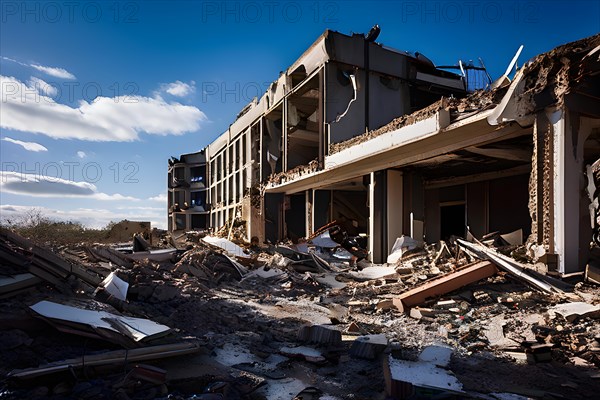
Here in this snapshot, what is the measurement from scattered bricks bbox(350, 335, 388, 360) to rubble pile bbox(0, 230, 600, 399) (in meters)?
0.02

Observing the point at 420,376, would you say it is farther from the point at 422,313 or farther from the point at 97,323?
the point at 97,323

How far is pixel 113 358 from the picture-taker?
326 centimetres

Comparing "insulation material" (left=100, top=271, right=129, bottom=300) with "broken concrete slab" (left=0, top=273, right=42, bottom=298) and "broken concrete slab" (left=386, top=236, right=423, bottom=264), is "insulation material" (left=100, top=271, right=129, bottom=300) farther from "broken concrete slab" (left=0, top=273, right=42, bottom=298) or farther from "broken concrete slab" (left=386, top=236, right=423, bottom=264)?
"broken concrete slab" (left=386, top=236, right=423, bottom=264)

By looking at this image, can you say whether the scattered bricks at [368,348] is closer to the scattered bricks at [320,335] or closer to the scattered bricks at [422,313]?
the scattered bricks at [320,335]

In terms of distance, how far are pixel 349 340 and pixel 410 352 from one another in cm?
76

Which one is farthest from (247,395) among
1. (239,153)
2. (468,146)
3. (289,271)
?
(239,153)

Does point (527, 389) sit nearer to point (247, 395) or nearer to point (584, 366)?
point (584, 366)

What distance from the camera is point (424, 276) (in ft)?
26.8

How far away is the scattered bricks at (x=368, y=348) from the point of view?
13.4 feet

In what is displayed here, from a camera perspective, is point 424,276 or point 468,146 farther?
point 468,146

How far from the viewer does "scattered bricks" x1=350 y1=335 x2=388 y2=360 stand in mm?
4094

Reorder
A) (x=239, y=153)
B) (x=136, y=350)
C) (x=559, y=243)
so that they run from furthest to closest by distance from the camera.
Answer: (x=239, y=153) < (x=559, y=243) < (x=136, y=350)

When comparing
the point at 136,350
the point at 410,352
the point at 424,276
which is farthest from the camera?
the point at 424,276

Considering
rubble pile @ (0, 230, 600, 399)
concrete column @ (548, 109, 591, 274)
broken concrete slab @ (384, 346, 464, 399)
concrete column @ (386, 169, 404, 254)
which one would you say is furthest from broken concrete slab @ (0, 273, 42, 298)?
concrete column @ (386, 169, 404, 254)
